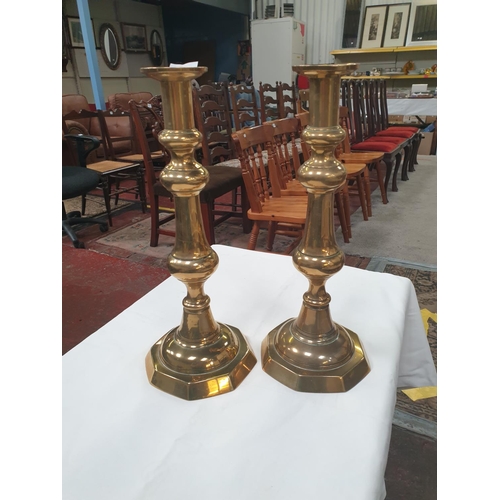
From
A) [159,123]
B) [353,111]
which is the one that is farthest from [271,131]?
[353,111]

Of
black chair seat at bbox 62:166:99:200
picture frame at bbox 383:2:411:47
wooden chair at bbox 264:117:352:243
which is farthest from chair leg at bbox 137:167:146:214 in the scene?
picture frame at bbox 383:2:411:47

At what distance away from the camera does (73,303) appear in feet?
6.77

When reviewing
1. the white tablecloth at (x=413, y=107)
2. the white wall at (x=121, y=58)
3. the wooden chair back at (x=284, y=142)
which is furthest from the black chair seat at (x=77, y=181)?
the white tablecloth at (x=413, y=107)

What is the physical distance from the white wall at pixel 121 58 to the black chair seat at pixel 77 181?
4.33m

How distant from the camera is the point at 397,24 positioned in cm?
618

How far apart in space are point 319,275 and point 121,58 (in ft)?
26.1

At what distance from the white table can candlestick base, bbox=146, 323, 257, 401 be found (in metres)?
0.01

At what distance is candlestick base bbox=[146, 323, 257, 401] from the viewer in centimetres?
56

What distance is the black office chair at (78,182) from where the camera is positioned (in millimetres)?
2494

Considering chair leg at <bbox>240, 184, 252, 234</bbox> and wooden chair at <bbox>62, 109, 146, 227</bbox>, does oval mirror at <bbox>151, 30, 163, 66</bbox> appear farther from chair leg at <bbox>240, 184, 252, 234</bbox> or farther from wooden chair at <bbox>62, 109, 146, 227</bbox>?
chair leg at <bbox>240, 184, 252, 234</bbox>

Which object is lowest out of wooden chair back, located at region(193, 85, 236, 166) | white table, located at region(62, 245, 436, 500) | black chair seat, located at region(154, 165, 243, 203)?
white table, located at region(62, 245, 436, 500)

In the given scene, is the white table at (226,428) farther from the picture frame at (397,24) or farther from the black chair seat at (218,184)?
the picture frame at (397,24)

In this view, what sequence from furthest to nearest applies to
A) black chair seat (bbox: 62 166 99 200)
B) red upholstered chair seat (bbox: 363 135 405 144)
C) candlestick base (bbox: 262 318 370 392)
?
red upholstered chair seat (bbox: 363 135 405 144), black chair seat (bbox: 62 166 99 200), candlestick base (bbox: 262 318 370 392)

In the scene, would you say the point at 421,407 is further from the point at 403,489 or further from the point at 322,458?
the point at 322,458
